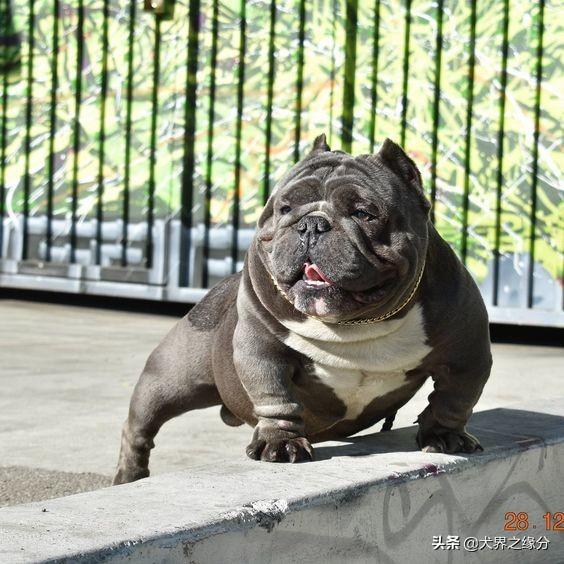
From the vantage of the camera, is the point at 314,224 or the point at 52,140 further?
the point at 52,140

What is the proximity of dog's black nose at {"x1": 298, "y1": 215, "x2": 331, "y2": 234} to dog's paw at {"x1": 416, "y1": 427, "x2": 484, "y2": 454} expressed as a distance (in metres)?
0.67

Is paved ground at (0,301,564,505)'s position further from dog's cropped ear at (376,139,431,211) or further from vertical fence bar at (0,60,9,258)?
dog's cropped ear at (376,139,431,211)

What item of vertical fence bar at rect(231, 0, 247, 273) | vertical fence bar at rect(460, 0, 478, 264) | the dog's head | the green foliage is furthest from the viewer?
vertical fence bar at rect(231, 0, 247, 273)

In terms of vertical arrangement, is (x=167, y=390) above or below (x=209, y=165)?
above

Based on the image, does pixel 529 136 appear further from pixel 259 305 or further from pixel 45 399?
pixel 259 305

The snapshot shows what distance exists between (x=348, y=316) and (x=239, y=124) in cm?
698

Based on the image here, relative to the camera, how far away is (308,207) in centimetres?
275

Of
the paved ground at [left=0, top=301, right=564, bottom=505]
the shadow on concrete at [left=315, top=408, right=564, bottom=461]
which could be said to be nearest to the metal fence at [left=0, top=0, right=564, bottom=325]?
the paved ground at [left=0, top=301, right=564, bottom=505]

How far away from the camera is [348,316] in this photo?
2.73 m

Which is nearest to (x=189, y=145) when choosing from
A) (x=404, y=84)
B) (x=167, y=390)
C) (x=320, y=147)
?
(x=404, y=84)

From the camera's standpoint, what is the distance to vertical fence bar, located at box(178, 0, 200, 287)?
31.7 ft

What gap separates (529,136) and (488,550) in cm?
598

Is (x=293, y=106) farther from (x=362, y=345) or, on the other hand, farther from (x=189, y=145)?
(x=362, y=345)

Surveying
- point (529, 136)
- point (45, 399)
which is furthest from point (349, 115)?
point (45, 399)
